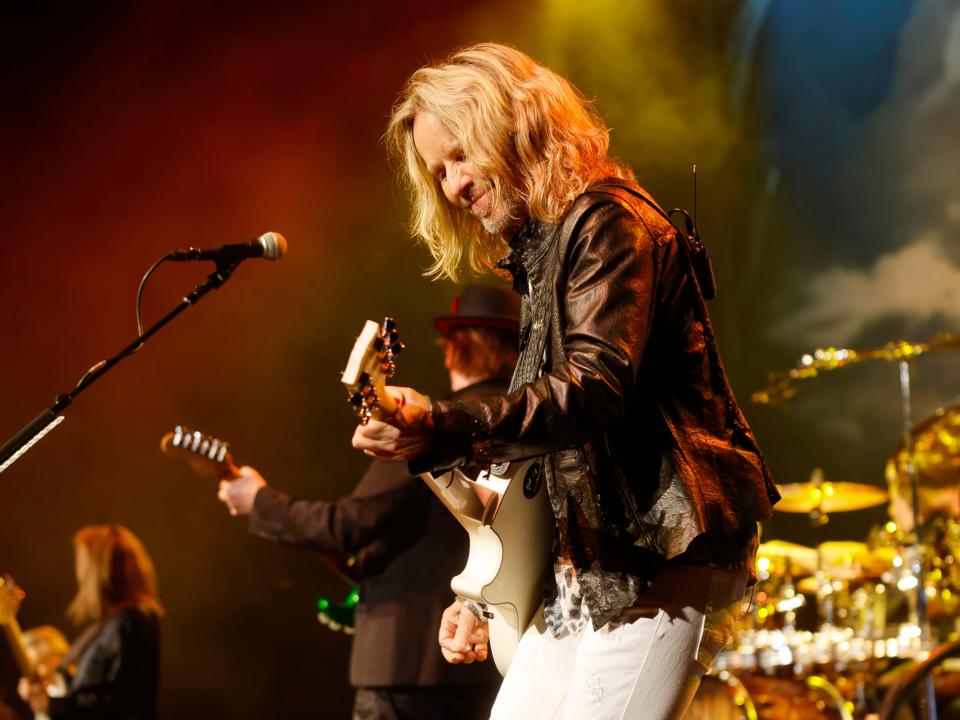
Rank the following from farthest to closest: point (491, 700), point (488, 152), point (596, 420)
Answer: point (491, 700) → point (488, 152) → point (596, 420)

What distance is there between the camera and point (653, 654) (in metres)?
1.79

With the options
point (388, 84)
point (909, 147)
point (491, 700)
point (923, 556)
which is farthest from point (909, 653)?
point (388, 84)

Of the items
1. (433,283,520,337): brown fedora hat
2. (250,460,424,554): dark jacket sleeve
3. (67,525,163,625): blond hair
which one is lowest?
(67,525,163,625): blond hair

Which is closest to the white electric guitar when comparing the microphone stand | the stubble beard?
the stubble beard

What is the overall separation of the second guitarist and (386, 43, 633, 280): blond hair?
6.45ft

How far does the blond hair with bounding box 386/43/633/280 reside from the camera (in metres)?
1.98

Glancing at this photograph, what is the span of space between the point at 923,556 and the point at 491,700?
2781mm

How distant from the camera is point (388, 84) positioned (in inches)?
263

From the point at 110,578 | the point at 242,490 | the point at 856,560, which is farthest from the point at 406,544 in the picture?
the point at 856,560

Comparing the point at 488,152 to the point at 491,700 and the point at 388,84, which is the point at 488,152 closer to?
the point at 491,700

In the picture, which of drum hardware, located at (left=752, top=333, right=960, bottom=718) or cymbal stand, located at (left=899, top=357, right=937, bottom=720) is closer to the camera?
cymbal stand, located at (left=899, top=357, right=937, bottom=720)

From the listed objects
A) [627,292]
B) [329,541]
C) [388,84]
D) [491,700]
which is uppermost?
[388,84]

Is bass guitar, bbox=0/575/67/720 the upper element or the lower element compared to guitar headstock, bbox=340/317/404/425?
lower

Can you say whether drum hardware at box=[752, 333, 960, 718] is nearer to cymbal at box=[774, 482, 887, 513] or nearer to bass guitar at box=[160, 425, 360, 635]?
cymbal at box=[774, 482, 887, 513]
